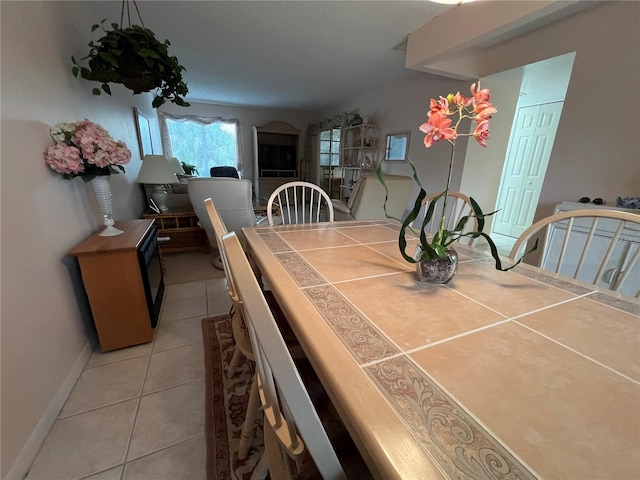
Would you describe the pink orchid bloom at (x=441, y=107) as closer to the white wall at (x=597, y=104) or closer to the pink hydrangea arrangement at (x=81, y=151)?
the pink hydrangea arrangement at (x=81, y=151)

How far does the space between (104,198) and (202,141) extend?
15.9 feet

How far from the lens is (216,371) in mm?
1424

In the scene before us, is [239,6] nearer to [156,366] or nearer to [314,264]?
[314,264]

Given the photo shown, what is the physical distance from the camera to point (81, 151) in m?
1.35

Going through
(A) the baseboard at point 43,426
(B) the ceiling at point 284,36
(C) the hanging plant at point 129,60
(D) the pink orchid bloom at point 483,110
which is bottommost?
(A) the baseboard at point 43,426

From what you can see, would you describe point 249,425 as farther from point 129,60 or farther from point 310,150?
point 310,150

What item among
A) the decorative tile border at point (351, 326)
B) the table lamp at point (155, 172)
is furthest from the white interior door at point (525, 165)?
the table lamp at point (155, 172)

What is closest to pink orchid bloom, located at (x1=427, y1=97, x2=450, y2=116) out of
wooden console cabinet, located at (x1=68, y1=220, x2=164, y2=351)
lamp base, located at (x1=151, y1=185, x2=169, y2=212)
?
wooden console cabinet, located at (x1=68, y1=220, x2=164, y2=351)

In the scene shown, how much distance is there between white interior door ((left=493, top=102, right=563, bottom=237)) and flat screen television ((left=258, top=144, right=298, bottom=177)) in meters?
4.61

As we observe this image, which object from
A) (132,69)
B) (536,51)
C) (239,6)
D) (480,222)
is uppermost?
(239,6)

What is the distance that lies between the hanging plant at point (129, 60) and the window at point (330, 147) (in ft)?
14.0

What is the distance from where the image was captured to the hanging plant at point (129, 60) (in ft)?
4.75

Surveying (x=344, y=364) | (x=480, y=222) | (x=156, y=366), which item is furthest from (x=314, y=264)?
(x=156, y=366)

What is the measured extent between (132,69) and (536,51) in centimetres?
333
